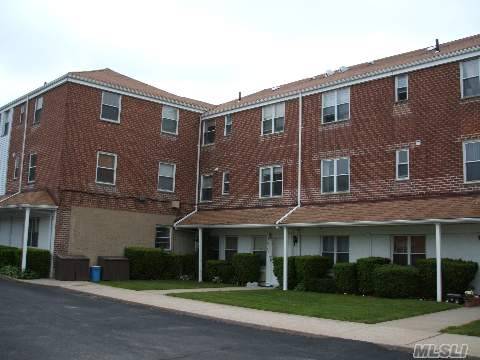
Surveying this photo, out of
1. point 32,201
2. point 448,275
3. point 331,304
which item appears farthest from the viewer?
point 32,201

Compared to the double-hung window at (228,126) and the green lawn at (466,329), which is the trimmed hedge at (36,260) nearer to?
the double-hung window at (228,126)

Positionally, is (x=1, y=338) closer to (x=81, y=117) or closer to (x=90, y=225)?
(x=90, y=225)

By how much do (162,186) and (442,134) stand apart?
46.5 ft

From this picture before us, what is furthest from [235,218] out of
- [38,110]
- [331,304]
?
[38,110]

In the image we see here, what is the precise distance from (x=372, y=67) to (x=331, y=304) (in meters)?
12.5

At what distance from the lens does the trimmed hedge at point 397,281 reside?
19.3m

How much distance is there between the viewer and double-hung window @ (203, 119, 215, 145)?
30450mm

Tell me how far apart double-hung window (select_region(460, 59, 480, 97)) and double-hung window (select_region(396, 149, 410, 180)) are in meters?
3.01

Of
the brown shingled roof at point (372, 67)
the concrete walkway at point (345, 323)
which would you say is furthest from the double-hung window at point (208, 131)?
the concrete walkway at point (345, 323)

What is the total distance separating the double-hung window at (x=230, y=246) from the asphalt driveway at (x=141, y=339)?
12557mm

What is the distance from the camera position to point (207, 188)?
30156 millimetres

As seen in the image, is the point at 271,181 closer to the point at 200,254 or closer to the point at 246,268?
the point at 246,268

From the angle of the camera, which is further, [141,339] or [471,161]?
[471,161]

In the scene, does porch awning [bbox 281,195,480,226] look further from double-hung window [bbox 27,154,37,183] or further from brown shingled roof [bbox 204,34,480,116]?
double-hung window [bbox 27,154,37,183]
